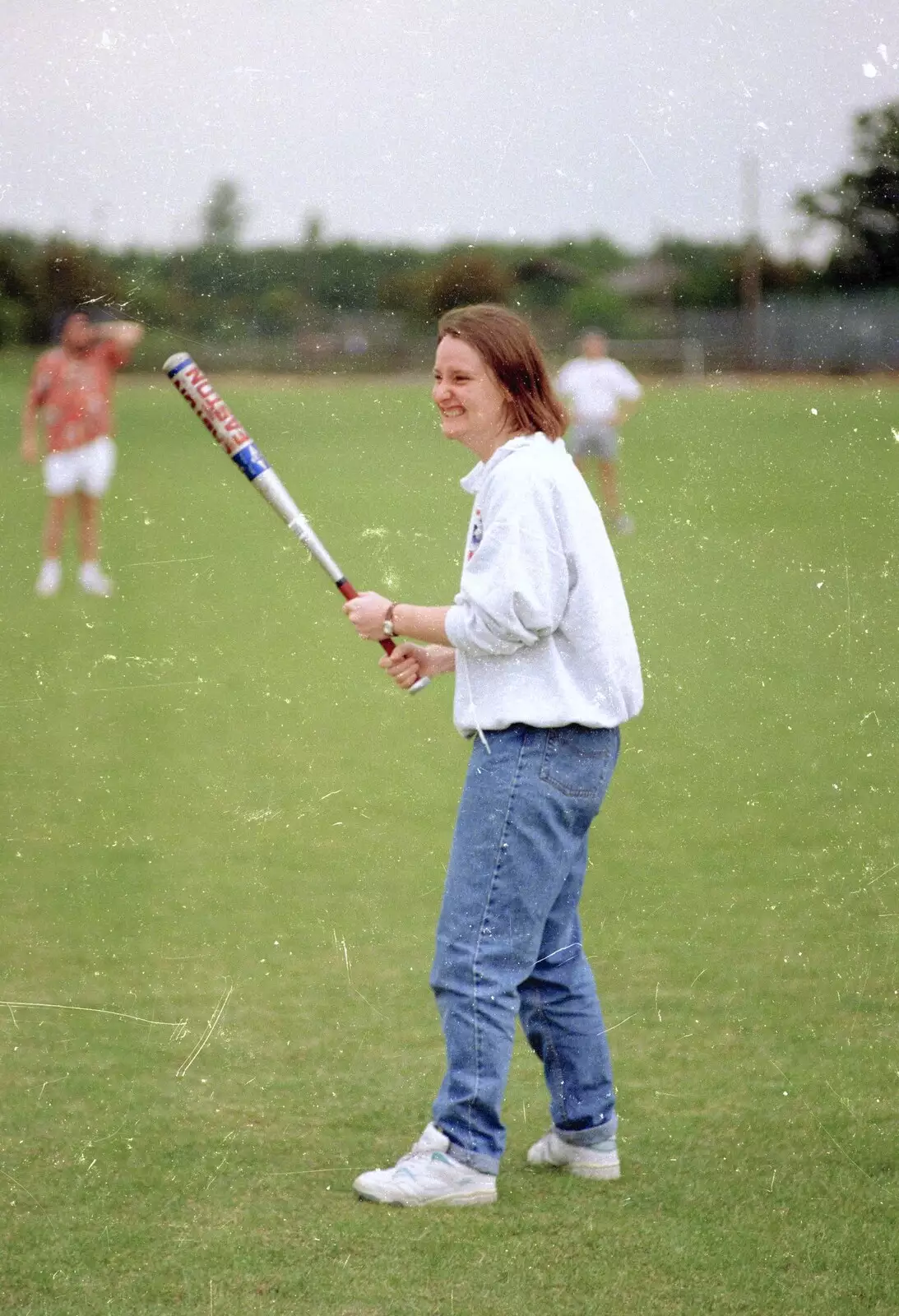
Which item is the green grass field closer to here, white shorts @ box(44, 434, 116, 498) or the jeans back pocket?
the jeans back pocket

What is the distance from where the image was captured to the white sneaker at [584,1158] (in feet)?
10.8

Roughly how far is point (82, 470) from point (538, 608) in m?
8.59

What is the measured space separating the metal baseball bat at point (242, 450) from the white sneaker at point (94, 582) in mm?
6884

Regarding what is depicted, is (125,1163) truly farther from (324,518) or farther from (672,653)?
(324,518)

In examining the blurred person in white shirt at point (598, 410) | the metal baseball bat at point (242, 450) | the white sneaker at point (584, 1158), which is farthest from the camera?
the blurred person in white shirt at point (598, 410)

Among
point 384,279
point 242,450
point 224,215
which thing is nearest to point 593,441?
point 224,215

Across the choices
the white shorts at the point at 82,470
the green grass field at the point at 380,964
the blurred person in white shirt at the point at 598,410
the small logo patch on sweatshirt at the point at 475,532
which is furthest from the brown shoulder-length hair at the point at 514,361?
the blurred person in white shirt at the point at 598,410

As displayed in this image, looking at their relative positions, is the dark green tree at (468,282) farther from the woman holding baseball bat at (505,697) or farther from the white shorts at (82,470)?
the woman holding baseball bat at (505,697)

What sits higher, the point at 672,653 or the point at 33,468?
the point at 33,468

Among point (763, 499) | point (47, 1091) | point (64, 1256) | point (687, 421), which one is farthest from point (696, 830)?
point (687, 421)

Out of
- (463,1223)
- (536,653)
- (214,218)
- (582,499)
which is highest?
(214,218)

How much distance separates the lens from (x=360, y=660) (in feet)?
28.2

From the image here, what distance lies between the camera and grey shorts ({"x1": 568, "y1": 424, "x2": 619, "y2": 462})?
14406 millimetres

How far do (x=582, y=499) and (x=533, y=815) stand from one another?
570mm
